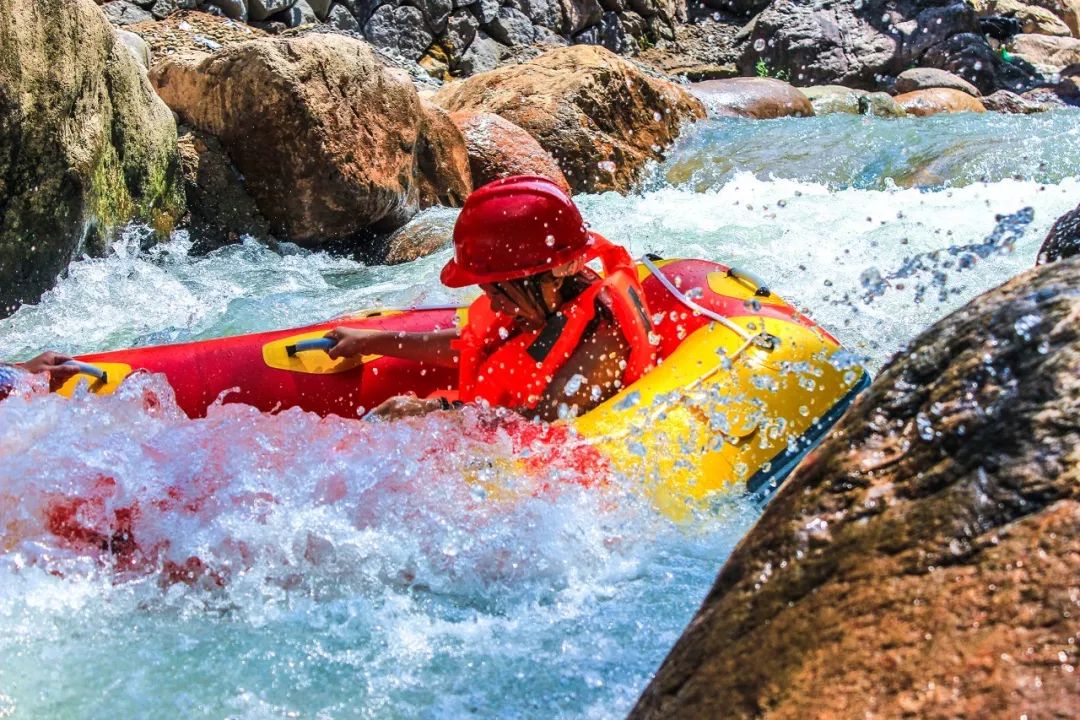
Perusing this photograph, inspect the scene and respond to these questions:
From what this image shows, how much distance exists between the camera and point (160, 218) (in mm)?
5992

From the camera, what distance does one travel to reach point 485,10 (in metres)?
14.2

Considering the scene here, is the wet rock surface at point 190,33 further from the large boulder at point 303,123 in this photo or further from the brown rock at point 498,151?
the brown rock at point 498,151

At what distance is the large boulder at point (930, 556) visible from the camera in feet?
3.88

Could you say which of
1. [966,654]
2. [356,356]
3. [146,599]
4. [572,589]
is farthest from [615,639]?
[356,356]

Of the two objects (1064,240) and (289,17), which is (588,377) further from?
(289,17)

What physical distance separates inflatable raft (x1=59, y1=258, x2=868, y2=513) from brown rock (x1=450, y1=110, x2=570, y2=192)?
13.3 ft

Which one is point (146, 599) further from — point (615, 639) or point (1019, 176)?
point (1019, 176)

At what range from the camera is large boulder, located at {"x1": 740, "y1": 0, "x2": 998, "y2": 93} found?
15.1m

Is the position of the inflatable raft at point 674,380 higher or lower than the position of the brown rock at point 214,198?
higher

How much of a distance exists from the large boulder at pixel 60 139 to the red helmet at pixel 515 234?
268cm

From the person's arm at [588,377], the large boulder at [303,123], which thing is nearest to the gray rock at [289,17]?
the large boulder at [303,123]

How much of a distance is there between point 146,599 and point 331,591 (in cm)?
42

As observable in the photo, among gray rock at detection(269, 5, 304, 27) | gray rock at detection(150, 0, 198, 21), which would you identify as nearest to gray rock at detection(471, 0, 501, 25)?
gray rock at detection(269, 5, 304, 27)

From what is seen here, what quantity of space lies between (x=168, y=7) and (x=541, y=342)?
9.25 m
